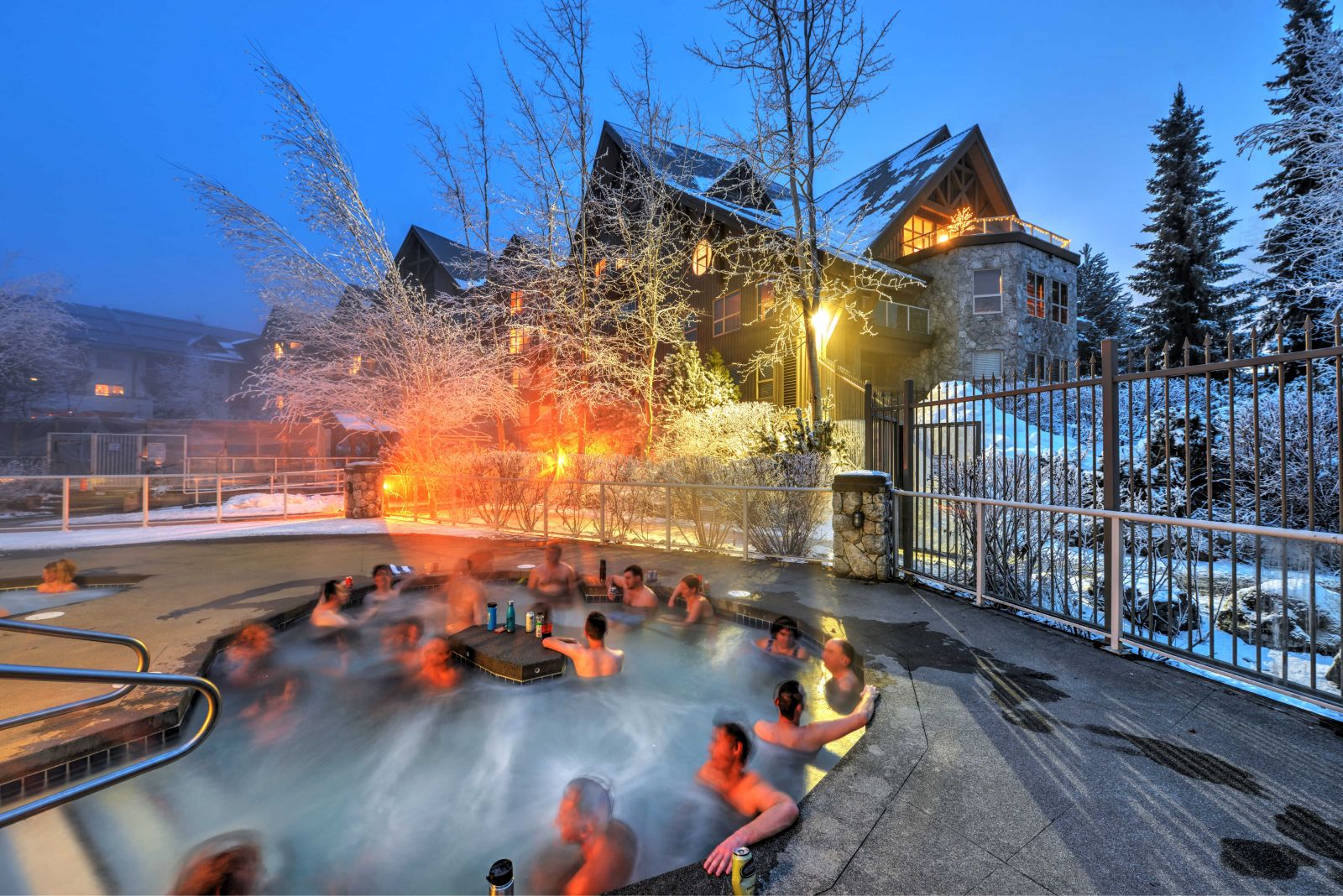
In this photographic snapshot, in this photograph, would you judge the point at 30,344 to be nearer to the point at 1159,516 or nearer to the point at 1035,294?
the point at 1159,516

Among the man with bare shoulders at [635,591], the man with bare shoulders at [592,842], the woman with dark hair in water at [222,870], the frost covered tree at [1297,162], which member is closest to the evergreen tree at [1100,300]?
the frost covered tree at [1297,162]

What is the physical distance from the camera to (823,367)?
16.5 meters

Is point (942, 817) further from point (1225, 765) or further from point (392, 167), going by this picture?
point (392, 167)

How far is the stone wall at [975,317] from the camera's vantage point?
62.7 feet

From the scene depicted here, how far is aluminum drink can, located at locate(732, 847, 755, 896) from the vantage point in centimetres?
191

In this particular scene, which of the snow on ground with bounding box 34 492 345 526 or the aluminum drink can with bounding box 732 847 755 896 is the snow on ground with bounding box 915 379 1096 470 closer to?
the aluminum drink can with bounding box 732 847 755 896

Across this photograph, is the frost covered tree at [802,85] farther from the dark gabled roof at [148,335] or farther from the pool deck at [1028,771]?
the dark gabled roof at [148,335]

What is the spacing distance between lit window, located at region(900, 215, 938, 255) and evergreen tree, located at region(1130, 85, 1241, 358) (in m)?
7.89

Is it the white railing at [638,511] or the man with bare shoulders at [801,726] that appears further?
the white railing at [638,511]

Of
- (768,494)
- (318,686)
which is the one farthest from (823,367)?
(318,686)

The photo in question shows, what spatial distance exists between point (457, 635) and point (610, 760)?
2.35 metres

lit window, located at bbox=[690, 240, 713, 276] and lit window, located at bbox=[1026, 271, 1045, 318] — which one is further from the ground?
lit window, located at bbox=[690, 240, 713, 276]

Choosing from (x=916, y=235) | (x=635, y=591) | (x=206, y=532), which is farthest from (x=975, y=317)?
(x=206, y=532)

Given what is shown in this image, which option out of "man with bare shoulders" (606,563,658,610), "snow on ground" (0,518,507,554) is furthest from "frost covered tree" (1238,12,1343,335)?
→ "snow on ground" (0,518,507,554)
